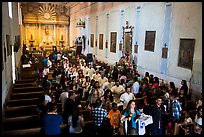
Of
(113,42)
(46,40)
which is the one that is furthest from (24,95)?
(46,40)

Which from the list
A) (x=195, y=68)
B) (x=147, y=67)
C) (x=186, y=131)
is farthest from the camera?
(x=147, y=67)

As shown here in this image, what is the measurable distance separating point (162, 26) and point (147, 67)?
2515 mm

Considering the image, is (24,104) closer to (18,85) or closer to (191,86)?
(18,85)

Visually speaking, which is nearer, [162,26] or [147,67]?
[162,26]

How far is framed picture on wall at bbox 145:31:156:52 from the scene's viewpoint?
1164cm

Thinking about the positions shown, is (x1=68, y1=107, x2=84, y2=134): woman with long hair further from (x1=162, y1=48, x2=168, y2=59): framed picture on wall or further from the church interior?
(x1=162, y1=48, x2=168, y2=59): framed picture on wall

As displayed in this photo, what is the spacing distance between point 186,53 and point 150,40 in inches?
116

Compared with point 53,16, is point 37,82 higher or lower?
lower

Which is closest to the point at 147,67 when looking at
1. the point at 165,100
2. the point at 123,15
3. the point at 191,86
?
the point at 191,86

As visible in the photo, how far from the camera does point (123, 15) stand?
1495 centimetres

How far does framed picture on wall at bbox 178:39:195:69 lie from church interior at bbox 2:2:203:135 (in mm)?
42

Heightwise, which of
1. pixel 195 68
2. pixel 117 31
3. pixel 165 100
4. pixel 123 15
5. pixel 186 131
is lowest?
pixel 186 131

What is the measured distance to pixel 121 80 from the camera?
969 cm

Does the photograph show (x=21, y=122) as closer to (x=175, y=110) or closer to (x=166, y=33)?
(x=175, y=110)
